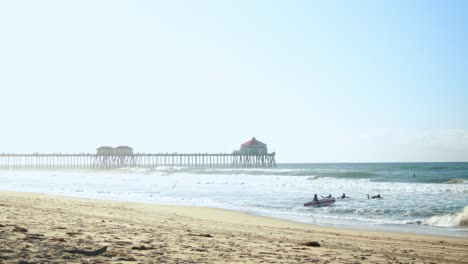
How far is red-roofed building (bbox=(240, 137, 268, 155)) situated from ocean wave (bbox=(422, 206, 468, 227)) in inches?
2816

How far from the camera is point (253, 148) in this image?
86.2 metres

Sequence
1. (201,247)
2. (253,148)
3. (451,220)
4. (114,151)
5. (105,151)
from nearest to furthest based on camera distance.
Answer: (201,247) → (451,220) → (253,148) → (114,151) → (105,151)

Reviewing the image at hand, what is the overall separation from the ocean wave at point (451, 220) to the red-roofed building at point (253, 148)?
71.5 m

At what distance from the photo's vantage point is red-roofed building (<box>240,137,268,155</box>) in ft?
283

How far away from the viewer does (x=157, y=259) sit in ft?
19.5

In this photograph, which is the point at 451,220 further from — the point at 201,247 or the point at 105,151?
the point at 105,151

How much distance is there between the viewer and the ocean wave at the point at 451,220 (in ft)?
45.9

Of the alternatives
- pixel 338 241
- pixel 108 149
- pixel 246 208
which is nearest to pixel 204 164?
pixel 108 149

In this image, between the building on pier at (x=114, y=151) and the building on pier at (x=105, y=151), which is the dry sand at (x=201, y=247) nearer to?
the building on pier at (x=114, y=151)

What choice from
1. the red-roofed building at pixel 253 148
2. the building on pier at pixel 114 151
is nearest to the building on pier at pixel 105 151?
the building on pier at pixel 114 151

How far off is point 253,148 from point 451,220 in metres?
72.0

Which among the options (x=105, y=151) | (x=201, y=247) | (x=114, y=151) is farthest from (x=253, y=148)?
(x=201, y=247)

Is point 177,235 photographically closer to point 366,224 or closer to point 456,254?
point 456,254

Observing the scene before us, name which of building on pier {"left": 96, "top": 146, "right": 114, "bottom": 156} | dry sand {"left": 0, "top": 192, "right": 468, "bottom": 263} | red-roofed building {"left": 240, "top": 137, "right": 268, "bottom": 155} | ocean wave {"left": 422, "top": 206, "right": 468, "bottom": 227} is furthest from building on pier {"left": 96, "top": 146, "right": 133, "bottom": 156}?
dry sand {"left": 0, "top": 192, "right": 468, "bottom": 263}
